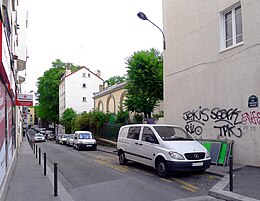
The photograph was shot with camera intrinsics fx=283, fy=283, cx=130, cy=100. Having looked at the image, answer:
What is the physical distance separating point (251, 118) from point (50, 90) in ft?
180

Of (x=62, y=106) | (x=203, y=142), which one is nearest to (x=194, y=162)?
(x=203, y=142)

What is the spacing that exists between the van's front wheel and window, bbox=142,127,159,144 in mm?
722

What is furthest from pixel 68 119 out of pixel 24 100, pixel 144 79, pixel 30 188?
pixel 30 188

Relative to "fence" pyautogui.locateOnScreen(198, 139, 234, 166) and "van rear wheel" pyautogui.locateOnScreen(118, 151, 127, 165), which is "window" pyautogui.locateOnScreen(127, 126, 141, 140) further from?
"fence" pyautogui.locateOnScreen(198, 139, 234, 166)

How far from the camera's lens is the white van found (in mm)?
9133

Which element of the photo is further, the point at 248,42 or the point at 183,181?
the point at 248,42

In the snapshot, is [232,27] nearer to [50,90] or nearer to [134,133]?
[134,133]

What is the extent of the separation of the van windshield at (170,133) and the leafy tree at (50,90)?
50.9 m

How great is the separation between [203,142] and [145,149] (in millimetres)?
3440

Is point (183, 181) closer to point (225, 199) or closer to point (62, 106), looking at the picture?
point (225, 199)

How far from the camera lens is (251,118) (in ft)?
35.1

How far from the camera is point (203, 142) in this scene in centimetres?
1270

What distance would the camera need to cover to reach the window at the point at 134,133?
1156cm

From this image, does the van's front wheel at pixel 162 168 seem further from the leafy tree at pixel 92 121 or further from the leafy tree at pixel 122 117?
the leafy tree at pixel 92 121
